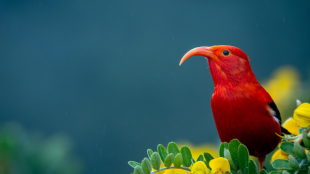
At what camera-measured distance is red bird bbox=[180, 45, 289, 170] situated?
A: 516 mm

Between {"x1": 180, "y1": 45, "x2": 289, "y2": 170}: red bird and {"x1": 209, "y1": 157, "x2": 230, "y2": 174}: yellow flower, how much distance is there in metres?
0.15

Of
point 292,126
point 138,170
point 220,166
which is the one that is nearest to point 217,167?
point 220,166

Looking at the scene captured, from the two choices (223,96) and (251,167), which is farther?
(223,96)

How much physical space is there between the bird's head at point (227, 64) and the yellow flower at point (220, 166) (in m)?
0.20

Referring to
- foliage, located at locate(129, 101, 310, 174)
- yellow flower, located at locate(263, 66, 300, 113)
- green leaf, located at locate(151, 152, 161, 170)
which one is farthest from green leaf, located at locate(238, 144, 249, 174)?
yellow flower, located at locate(263, 66, 300, 113)

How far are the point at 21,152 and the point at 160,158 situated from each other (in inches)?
37.1

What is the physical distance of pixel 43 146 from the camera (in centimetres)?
122

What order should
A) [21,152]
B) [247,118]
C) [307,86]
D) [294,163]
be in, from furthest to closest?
[21,152] < [307,86] < [247,118] < [294,163]

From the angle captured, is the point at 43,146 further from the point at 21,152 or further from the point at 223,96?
the point at 223,96

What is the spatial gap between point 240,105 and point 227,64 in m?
0.08

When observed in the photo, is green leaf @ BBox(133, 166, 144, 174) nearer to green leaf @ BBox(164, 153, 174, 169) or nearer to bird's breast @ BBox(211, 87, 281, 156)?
green leaf @ BBox(164, 153, 174, 169)

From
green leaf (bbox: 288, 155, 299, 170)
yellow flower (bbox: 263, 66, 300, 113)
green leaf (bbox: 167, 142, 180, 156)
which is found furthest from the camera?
yellow flower (bbox: 263, 66, 300, 113)

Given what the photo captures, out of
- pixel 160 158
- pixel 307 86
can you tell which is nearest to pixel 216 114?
pixel 160 158

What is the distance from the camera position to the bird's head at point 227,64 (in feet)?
1.80
